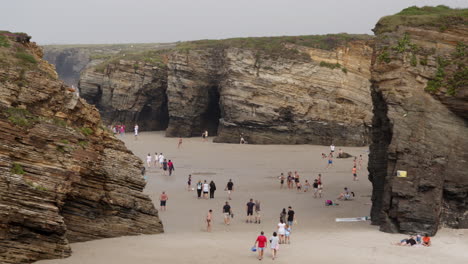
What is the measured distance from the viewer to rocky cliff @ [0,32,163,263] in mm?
15797

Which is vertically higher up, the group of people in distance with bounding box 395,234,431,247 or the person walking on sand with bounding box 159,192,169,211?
the group of people in distance with bounding box 395,234,431,247

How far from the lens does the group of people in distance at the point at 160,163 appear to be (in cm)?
3672

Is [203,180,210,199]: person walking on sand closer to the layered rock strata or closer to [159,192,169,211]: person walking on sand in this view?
[159,192,169,211]: person walking on sand

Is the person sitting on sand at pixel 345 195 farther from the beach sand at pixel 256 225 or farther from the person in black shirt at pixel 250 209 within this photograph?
the person in black shirt at pixel 250 209

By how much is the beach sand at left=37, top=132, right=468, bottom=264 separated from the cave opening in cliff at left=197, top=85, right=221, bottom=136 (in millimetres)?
11668

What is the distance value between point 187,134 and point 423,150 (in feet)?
114

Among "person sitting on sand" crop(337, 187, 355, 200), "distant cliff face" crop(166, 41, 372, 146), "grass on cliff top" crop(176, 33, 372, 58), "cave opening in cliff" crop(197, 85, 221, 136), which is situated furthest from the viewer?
"cave opening in cliff" crop(197, 85, 221, 136)

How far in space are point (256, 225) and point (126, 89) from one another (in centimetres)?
3713

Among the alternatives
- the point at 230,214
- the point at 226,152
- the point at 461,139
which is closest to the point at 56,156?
the point at 230,214

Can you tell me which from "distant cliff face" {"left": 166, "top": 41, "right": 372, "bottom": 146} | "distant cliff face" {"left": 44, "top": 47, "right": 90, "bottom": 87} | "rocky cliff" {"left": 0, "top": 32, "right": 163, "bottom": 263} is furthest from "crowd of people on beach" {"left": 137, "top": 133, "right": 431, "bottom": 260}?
"distant cliff face" {"left": 44, "top": 47, "right": 90, "bottom": 87}

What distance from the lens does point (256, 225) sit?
24469 mm

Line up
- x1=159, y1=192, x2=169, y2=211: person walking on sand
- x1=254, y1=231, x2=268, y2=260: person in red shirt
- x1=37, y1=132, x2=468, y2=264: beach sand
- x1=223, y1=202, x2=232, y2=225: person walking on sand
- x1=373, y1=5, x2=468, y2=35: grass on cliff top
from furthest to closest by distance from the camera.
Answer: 1. x1=159, y1=192, x2=169, y2=211: person walking on sand
2. x1=373, y1=5, x2=468, y2=35: grass on cliff top
3. x1=223, y1=202, x2=232, y2=225: person walking on sand
4. x1=37, y1=132, x2=468, y2=264: beach sand
5. x1=254, y1=231, x2=268, y2=260: person in red shirt

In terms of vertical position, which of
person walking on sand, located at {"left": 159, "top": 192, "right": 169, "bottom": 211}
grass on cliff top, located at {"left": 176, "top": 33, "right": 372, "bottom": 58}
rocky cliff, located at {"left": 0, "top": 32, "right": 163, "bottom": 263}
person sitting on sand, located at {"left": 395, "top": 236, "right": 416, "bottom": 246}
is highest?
grass on cliff top, located at {"left": 176, "top": 33, "right": 372, "bottom": 58}

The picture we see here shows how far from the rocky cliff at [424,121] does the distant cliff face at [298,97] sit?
24.9 metres
